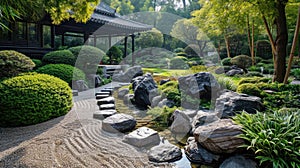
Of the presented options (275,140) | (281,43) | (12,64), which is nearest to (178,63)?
(281,43)

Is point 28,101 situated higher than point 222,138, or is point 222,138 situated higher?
point 28,101

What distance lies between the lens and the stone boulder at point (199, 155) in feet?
9.38

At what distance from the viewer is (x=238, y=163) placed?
8.39 ft

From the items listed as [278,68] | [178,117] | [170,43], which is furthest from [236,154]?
[170,43]

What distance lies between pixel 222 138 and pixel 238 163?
1.13 ft

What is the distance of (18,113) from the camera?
3.79 meters

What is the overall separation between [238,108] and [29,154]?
3.67 m

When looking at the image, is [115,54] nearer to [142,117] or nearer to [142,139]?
[142,117]

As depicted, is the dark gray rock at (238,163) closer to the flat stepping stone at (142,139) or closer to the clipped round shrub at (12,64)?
the flat stepping stone at (142,139)

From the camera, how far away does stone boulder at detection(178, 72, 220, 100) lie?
5.81 meters

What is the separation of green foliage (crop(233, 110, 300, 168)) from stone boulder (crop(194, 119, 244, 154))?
108 mm

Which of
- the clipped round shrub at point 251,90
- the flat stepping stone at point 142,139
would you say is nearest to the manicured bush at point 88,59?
the clipped round shrub at point 251,90

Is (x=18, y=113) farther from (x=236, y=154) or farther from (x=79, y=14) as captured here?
(x=236, y=154)

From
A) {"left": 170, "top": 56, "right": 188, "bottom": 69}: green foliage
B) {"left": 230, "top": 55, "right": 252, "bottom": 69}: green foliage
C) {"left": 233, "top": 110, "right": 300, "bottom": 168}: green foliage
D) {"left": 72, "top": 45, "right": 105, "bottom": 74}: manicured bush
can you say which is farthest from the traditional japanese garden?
{"left": 170, "top": 56, "right": 188, "bottom": 69}: green foliage
